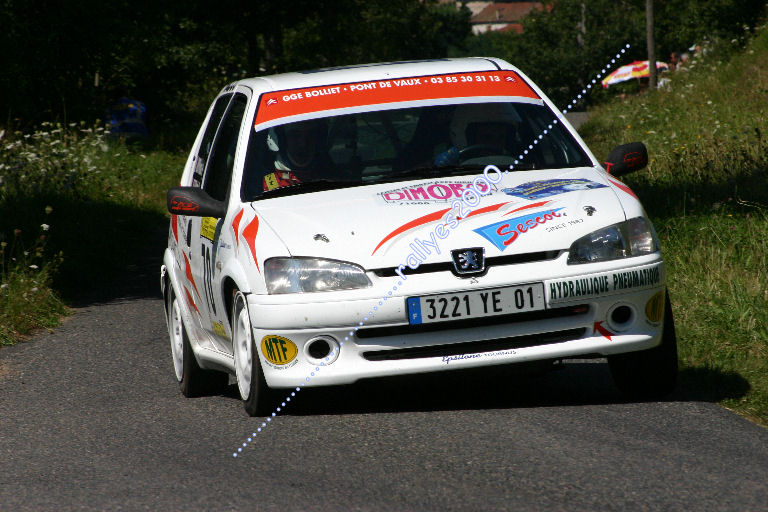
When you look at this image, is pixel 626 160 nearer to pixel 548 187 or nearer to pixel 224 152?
pixel 548 187

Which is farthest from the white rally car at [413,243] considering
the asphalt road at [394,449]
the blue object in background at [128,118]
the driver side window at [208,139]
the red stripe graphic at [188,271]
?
the blue object in background at [128,118]

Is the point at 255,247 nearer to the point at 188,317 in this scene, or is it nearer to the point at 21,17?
the point at 188,317

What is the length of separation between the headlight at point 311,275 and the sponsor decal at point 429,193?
1.82 ft

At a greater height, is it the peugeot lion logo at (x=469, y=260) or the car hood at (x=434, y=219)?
the car hood at (x=434, y=219)

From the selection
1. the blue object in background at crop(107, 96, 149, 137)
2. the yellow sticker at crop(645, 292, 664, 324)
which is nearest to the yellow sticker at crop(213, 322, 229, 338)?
the yellow sticker at crop(645, 292, 664, 324)

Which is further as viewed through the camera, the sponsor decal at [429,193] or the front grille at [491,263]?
the sponsor decal at [429,193]

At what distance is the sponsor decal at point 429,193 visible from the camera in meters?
6.06

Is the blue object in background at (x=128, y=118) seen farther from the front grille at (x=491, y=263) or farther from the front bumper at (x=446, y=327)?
the front grille at (x=491, y=263)

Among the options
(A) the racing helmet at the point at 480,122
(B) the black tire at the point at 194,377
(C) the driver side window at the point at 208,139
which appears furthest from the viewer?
(C) the driver side window at the point at 208,139

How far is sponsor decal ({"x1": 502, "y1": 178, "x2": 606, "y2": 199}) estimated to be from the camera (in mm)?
6082

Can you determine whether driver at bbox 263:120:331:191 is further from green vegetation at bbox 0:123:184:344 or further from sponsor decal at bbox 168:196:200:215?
green vegetation at bbox 0:123:184:344

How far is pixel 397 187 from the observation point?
6.36 m

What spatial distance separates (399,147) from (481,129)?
0.46 meters

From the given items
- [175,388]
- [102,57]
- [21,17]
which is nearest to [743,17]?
[102,57]
